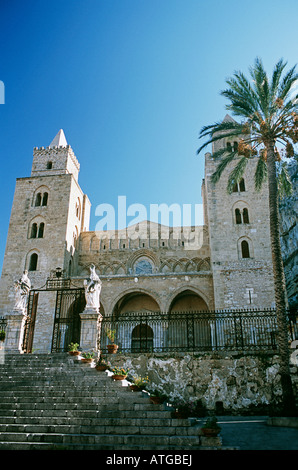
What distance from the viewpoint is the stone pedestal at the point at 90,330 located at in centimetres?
1230

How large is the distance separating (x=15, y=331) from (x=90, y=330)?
2832 mm

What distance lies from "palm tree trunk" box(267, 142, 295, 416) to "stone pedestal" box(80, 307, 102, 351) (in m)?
5.66

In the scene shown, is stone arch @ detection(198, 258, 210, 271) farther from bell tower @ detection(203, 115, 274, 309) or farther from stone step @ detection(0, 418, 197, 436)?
stone step @ detection(0, 418, 197, 436)

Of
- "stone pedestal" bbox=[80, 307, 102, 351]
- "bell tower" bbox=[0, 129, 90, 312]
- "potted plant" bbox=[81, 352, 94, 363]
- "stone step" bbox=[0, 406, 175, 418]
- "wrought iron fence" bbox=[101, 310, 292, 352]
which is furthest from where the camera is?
"bell tower" bbox=[0, 129, 90, 312]

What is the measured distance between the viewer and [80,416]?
25.3ft

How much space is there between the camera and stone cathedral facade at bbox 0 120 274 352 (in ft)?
70.4

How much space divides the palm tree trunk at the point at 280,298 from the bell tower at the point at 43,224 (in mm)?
14553

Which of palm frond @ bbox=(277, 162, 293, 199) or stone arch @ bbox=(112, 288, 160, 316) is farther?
stone arch @ bbox=(112, 288, 160, 316)

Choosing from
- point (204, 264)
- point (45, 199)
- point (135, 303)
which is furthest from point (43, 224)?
point (204, 264)

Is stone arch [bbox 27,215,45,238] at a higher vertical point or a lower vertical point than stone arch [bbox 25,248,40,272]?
higher

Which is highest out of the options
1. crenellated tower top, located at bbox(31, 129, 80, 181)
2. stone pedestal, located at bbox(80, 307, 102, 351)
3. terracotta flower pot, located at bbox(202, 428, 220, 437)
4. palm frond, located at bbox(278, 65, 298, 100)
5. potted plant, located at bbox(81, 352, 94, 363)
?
crenellated tower top, located at bbox(31, 129, 80, 181)

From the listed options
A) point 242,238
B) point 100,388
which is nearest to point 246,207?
point 242,238

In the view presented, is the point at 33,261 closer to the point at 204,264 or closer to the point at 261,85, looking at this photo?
the point at 204,264

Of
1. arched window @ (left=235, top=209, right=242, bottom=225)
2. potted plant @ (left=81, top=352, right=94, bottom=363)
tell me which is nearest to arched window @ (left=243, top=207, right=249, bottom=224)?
arched window @ (left=235, top=209, right=242, bottom=225)
